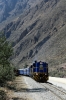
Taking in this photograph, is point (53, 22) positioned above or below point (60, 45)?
above

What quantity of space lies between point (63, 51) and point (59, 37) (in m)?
17.0

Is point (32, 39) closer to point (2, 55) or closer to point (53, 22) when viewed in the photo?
point (53, 22)

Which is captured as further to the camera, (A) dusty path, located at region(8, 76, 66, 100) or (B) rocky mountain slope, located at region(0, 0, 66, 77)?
(B) rocky mountain slope, located at region(0, 0, 66, 77)

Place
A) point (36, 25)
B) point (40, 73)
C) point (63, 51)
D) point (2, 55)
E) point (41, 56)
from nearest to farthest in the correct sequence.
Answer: point (2, 55), point (40, 73), point (63, 51), point (41, 56), point (36, 25)

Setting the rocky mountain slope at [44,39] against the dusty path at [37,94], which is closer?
the dusty path at [37,94]

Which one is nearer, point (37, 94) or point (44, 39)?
point (37, 94)

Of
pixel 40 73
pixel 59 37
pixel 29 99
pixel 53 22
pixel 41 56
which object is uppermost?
pixel 53 22

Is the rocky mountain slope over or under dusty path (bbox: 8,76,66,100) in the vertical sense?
over

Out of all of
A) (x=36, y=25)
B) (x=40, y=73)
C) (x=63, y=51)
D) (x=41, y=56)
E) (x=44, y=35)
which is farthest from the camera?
(x=36, y=25)

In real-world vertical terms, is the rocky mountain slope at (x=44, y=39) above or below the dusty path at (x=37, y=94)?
above

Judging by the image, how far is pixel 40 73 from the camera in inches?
1813

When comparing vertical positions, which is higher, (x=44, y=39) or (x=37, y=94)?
(x=44, y=39)

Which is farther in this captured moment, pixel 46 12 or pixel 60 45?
pixel 46 12

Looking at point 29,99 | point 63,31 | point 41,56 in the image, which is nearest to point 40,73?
point 29,99
